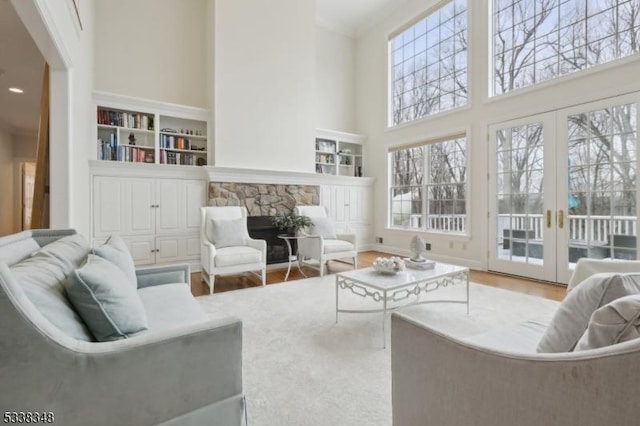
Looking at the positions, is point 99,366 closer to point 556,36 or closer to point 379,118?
point 556,36

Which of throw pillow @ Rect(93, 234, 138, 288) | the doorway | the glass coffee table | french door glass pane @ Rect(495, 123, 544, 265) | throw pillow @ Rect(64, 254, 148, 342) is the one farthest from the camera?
the doorway

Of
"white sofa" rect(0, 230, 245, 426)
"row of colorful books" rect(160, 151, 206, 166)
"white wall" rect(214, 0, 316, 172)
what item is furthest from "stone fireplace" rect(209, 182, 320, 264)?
"white sofa" rect(0, 230, 245, 426)

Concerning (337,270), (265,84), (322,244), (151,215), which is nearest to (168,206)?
(151,215)

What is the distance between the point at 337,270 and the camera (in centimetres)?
477

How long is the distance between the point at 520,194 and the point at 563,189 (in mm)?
522

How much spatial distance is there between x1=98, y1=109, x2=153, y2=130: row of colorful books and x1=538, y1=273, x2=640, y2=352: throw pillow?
5373 mm

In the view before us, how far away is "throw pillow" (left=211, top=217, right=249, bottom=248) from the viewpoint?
3.94 m

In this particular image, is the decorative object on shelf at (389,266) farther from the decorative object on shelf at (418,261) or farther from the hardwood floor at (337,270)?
the hardwood floor at (337,270)

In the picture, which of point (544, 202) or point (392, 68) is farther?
point (392, 68)

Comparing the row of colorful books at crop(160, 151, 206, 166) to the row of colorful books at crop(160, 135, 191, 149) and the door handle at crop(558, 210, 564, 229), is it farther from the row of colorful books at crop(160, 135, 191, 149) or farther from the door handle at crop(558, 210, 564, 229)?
the door handle at crop(558, 210, 564, 229)

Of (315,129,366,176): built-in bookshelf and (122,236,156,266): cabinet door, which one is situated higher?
(315,129,366,176): built-in bookshelf

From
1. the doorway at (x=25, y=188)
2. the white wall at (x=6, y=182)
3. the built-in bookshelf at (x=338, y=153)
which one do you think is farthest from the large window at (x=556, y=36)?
the doorway at (x=25, y=188)

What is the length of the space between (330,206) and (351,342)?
4.05m

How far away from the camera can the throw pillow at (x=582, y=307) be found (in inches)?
35.7
